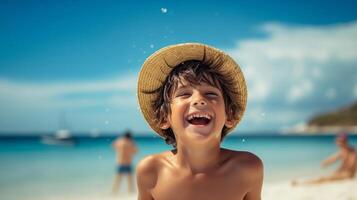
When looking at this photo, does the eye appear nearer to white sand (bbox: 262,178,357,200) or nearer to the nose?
the nose

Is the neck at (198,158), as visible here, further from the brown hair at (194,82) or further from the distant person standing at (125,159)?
the distant person standing at (125,159)

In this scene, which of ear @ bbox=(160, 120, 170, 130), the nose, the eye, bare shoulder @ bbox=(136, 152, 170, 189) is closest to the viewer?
the nose

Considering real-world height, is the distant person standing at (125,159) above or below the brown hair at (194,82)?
above

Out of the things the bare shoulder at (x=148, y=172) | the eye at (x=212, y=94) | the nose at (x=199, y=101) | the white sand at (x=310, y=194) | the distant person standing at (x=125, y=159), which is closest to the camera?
the nose at (x=199, y=101)

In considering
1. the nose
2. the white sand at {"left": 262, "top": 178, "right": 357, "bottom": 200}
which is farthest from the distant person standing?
the nose

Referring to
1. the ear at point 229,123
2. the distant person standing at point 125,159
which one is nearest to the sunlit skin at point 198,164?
the ear at point 229,123

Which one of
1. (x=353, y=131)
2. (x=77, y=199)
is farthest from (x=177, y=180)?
(x=353, y=131)

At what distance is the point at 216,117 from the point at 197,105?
0.14m

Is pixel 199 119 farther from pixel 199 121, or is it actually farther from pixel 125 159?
pixel 125 159

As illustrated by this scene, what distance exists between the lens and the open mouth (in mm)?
2748

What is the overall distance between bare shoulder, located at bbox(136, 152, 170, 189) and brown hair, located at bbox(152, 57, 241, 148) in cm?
28

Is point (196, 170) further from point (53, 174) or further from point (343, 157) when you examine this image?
point (53, 174)

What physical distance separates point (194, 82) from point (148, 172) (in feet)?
2.08

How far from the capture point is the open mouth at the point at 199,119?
2.75 metres
